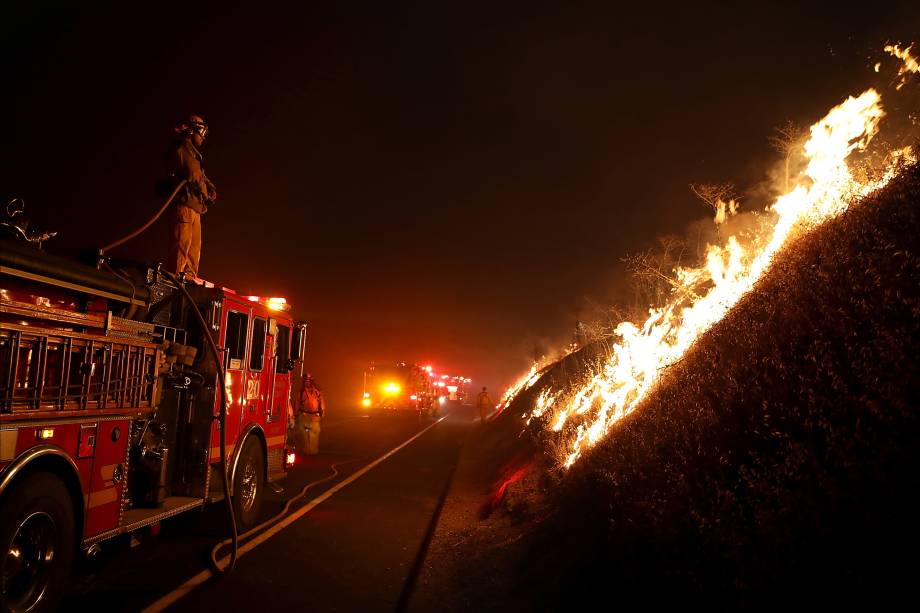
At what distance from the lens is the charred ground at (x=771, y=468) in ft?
10.8

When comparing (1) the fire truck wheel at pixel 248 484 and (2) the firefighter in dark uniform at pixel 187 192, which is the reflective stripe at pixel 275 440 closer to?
(1) the fire truck wheel at pixel 248 484

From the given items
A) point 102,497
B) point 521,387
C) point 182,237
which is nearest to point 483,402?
point 521,387

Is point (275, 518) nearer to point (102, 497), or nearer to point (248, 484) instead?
point (248, 484)

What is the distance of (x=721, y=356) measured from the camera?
6105mm

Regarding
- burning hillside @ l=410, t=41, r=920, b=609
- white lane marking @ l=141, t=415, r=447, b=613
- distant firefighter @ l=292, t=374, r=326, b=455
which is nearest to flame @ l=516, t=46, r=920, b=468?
burning hillside @ l=410, t=41, r=920, b=609

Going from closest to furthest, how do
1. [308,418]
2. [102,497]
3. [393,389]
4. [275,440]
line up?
1. [102,497]
2. [275,440]
3. [308,418]
4. [393,389]

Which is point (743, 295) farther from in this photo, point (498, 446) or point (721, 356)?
point (498, 446)

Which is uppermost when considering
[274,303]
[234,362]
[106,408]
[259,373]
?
[274,303]

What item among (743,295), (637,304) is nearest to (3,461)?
(743,295)

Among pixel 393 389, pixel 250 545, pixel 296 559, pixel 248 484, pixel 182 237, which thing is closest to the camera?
pixel 296 559

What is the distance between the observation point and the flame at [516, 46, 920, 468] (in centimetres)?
736

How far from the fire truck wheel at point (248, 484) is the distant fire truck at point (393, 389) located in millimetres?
20960

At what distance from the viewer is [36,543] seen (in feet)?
14.8

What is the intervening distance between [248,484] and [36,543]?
362 centimetres
